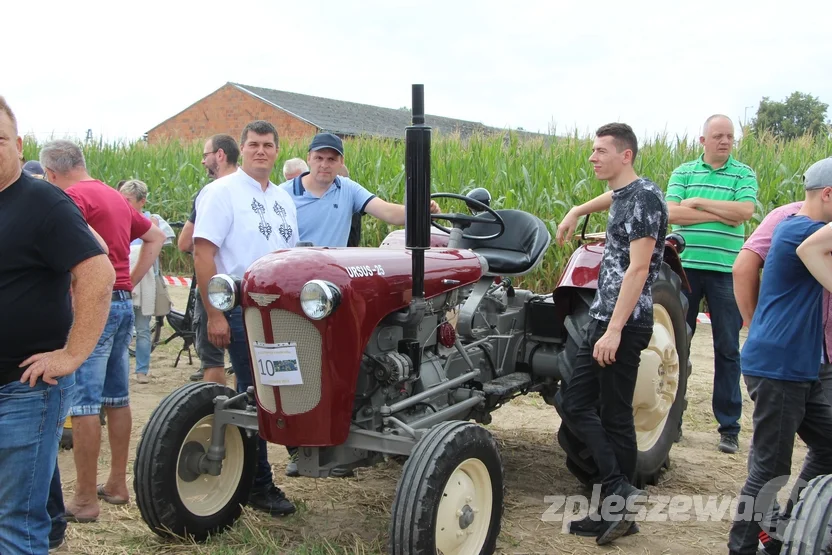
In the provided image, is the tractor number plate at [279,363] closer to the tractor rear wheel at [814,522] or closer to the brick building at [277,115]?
the tractor rear wheel at [814,522]

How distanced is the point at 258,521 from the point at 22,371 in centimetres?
144

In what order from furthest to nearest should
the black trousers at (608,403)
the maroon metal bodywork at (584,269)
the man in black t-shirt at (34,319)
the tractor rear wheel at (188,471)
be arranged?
1. the maroon metal bodywork at (584,269)
2. the black trousers at (608,403)
3. the tractor rear wheel at (188,471)
4. the man in black t-shirt at (34,319)

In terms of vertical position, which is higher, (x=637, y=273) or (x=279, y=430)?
(x=637, y=273)

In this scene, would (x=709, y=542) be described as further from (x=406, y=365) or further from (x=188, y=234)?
(x=188, y=234)

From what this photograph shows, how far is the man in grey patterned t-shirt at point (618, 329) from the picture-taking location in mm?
3309

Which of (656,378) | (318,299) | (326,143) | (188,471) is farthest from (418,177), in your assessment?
(656,378)

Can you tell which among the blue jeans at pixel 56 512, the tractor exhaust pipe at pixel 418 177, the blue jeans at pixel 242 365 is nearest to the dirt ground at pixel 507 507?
the blue jeans at pixel 56 512

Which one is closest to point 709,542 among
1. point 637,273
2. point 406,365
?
point 637,273

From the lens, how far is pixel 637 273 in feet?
10.8

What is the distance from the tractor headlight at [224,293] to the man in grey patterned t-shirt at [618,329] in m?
1.49

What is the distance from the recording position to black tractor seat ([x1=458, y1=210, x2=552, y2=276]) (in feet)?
14.1

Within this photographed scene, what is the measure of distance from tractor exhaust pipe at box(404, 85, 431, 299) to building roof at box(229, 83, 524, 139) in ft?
83.2

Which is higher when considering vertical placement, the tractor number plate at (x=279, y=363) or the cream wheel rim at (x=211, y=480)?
the tractor number plate at (x=279, y=363)

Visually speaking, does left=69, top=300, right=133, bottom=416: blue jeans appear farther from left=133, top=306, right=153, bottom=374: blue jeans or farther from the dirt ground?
left=133, top=306, right=153, bottom=374: blue jeans
